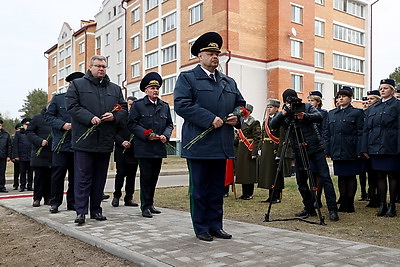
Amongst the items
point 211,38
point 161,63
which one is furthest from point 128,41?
point 211,38

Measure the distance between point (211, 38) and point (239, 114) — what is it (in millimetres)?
957

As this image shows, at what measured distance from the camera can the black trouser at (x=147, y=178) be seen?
728 centimetres

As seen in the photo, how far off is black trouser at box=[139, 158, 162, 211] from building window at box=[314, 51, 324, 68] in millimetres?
31391

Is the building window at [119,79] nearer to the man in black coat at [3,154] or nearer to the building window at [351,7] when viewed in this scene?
the building window at [351,7]

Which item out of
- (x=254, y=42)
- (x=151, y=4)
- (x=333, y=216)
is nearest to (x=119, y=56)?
(x=151, y=4)

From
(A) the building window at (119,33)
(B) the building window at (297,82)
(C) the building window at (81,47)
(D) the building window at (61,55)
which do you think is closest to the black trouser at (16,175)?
(B) the building window at (297,82)

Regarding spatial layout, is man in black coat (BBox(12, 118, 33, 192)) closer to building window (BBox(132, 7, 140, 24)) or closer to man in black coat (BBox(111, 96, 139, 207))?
man in black coat (BBox(111, 96, 139, 207))

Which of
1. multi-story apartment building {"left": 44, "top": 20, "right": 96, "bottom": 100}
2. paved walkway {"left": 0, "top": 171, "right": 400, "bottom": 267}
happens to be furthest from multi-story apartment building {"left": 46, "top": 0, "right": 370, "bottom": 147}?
paved walkway {"left": 0, "top": 171, "right": 400, "bottom": 267}

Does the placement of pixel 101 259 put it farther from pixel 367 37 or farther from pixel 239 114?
pixel 367 37

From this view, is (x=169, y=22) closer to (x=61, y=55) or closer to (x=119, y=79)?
(x=119, y=79)

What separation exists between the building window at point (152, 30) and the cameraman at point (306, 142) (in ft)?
105

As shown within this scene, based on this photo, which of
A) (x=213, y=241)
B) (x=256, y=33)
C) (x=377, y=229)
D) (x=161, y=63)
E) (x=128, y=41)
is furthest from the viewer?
(x=128, y=41)

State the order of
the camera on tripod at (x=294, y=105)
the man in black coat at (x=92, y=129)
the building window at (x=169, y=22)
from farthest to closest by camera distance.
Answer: the building window at (x=169, y=22) → the camera on tripod at (x=294, y=105) → the man in black coat at (x=92, y=129)

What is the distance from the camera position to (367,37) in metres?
42.4
